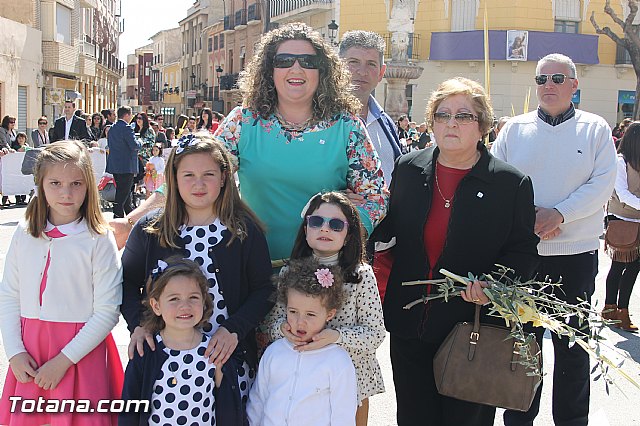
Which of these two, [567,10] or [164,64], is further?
[164,64]

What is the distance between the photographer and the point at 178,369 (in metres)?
3.17

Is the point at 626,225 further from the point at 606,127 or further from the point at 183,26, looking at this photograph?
the point at 183,26

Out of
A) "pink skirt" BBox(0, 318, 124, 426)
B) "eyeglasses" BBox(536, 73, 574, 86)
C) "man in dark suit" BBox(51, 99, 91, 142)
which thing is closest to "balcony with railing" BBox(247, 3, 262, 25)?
"man in dark suit" BBox(51, 99, 91, 142)

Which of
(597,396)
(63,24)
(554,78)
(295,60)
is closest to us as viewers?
(295,60)

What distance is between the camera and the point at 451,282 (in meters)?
3.30

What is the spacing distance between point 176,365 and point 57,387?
0.64 m

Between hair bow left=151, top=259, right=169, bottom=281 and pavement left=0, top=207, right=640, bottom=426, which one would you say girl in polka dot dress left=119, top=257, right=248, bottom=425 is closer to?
hair bow left=151, top=259, right=169, bottom=281

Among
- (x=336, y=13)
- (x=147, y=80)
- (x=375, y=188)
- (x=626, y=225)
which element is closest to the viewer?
(x=375, y=188)

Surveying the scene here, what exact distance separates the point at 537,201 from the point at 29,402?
3035mm

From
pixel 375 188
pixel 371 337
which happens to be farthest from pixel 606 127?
pixel 371 337

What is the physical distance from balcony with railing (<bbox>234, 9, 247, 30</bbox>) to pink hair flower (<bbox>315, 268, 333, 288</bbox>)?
50.6 m

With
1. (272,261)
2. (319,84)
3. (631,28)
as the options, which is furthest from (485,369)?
(631,28)

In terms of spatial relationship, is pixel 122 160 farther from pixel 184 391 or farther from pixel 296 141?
pixel 184 391

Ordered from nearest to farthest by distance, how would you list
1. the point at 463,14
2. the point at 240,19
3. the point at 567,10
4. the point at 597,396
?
the point at 597,396 < the point at 567,10 < the point at 463,14 < the point at 240,19
